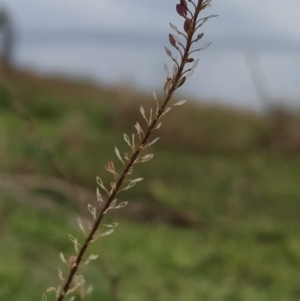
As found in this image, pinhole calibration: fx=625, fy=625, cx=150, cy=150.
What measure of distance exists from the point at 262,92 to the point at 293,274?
535 centimetres

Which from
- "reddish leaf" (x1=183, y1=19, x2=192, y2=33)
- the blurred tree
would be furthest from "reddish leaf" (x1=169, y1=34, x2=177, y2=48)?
the blurred tree

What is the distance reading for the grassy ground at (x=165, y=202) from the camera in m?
3.18

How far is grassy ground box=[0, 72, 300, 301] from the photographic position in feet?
10.4

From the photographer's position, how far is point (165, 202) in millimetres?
5406

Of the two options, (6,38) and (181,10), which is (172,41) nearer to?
(181,10)

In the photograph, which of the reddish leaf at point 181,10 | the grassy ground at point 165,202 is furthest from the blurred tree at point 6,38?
the reddish leaf at point 181,10

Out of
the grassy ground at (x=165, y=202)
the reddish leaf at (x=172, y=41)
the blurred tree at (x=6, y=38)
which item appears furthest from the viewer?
the blurred tree at (x=6, y=38)

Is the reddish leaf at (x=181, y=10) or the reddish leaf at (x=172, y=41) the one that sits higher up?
the reddish leaf at (x=181, y=10)

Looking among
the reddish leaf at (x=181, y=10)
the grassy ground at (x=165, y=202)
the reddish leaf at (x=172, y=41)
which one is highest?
the reddish leaf at (x=181, y=10)

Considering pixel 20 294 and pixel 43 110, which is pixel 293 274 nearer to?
pixel 20 294

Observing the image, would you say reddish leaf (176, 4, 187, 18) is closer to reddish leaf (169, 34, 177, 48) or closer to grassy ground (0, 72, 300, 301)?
reddish leaf (169, 34, 177, 48)

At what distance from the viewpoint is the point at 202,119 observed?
8750mm

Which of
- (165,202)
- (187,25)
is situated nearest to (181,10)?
(187,25)

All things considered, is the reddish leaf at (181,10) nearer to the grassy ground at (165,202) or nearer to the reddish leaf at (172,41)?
the reddish leaf at (172,41)
